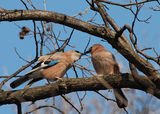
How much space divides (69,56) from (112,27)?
193cm

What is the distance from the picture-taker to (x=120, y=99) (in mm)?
5340

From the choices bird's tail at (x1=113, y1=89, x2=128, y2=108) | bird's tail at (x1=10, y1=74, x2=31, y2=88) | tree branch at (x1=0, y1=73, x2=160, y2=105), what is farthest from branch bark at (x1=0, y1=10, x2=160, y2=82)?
bird's tail at (x1=10, y1=74, x2=31, y2=88)

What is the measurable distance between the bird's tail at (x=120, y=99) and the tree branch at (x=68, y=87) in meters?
0.59

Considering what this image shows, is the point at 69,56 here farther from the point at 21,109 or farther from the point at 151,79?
the point at 151,79

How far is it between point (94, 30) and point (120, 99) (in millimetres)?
1359

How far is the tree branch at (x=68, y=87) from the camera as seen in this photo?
182 inches

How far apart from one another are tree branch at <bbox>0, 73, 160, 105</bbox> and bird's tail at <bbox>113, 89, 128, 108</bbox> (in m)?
0.59

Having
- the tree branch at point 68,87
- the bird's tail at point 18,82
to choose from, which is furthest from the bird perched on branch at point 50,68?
the tree branch at point 68,87

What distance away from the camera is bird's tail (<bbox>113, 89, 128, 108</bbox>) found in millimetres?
5152

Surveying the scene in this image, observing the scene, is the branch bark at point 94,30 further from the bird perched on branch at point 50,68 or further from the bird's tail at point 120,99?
the bird perched on branch at point 50,68

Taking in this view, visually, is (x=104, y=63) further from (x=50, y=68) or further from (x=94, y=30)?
(x=94, y=30)

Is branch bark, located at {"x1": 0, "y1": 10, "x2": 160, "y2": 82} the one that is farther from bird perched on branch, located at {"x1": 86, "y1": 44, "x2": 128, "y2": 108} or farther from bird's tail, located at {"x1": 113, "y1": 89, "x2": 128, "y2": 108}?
bird perched on branch, located at {"x1": 86, "y1": 44, "x2": 128, "y2": 108}

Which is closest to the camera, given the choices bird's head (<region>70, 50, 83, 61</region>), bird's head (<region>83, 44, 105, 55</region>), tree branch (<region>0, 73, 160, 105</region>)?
tree branch (<region>0, 73, 160, 105</region>)

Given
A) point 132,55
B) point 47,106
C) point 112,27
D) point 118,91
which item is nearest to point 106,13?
point 112,27
